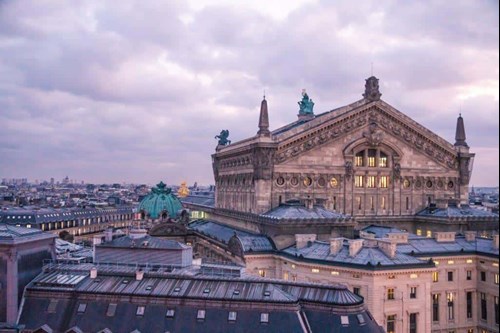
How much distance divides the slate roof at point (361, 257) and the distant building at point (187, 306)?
504 inches

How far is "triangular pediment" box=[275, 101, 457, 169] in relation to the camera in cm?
9181

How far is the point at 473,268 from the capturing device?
78875 mm

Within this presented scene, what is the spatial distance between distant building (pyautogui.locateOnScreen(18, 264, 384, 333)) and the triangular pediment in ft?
124

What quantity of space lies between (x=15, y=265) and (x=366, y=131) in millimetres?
58319

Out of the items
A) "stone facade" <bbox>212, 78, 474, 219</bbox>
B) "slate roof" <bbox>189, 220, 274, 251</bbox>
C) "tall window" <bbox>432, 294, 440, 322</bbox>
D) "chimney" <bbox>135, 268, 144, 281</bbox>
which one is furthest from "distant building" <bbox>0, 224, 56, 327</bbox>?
"tall window" <bbox>432, 294, 440, 322</bbox>

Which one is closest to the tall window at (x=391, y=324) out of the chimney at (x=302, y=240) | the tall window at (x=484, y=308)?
the chimney at (x=302, y=240)

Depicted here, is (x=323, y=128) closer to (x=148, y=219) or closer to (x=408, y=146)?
(x=408, y=146)

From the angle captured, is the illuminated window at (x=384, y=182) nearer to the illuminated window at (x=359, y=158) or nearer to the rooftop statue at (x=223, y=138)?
the illuminated window at (x=359, y=158)

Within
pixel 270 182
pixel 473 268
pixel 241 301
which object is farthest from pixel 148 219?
pixel 241 301

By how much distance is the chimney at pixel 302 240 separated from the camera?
79463 mm

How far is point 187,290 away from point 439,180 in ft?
201

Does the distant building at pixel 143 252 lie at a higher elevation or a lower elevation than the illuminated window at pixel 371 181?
lower

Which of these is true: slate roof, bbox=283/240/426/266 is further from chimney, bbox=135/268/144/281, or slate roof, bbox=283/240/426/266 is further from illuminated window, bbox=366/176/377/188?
chimney, bbox=135/268/144/281

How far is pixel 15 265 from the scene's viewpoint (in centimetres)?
5756
